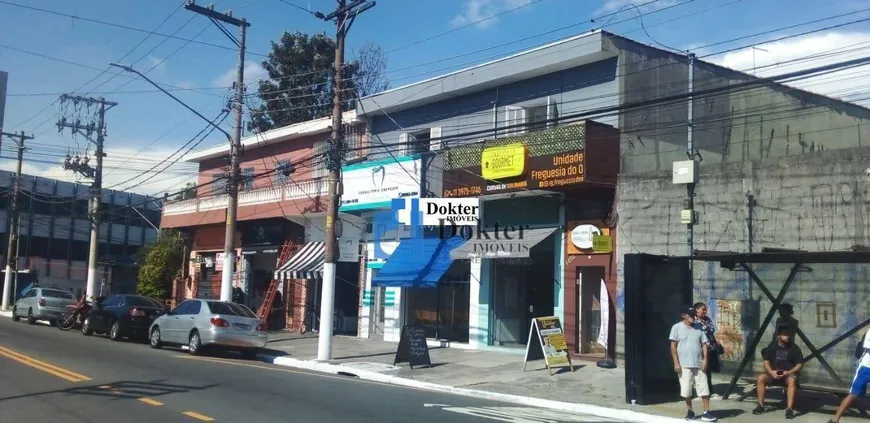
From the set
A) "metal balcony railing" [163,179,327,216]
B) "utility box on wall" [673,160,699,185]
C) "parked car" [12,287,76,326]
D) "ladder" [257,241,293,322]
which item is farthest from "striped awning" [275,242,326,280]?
"utility box on wall" [673,160,699,185]

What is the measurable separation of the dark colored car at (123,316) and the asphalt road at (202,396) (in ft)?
21.9

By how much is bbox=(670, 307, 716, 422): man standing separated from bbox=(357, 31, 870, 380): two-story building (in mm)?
3978

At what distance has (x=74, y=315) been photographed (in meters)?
29.8

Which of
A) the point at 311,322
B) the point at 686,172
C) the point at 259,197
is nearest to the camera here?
the point at 686,172

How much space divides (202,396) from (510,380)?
686 centimetres

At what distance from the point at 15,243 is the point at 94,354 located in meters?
32.1

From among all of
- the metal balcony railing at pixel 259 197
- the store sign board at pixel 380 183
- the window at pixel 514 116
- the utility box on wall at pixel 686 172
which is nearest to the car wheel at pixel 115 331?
the metal balcony railing at pixel 259 197

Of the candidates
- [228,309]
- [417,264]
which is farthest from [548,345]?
[228,309]

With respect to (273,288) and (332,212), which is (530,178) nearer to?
(332,212)

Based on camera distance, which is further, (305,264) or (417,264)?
(305,264)

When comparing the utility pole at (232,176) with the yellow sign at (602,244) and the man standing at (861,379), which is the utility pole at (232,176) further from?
the man standing at (861,379)

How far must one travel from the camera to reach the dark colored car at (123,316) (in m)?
25.1

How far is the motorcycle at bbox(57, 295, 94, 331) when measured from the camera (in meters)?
29.2

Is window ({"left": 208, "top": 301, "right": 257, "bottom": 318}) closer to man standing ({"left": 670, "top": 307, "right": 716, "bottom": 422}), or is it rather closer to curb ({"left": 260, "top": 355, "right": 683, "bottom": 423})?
curb ({"left": 260, "top": 355, "right": 683, "bottom": 423})
